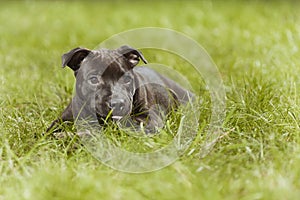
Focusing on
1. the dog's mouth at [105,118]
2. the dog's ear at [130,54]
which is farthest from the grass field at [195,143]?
the dog's ear at [130,54]

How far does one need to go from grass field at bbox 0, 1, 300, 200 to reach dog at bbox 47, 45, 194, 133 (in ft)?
1.09

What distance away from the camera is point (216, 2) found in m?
12.1

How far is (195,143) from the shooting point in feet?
14.0

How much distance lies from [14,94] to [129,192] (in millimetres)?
2647

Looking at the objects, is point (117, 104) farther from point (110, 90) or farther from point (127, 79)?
point (127, 79)

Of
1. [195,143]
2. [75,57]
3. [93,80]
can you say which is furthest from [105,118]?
[195,143]

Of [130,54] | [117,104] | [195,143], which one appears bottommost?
[195,143]

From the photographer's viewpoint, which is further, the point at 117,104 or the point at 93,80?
the point at 93,80

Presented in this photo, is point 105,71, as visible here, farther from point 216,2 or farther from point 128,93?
point 216,2

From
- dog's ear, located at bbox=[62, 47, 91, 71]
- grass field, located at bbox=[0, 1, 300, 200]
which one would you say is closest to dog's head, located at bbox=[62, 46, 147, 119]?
dog's ear, located at bbox=[62, 47, 91, 71]

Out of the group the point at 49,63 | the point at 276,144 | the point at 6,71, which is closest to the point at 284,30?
the point at 49,63

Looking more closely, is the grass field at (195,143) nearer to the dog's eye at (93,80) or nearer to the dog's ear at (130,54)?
the dog's eye at (93,80)

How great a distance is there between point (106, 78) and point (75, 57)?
37cm

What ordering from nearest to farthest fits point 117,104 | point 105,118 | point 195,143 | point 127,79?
point 195,143 < point 117,104 < point 105,118 < point 127,79
